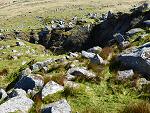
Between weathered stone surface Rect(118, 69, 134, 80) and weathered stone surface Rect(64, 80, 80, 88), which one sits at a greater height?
weathered stone surface Rect(64, 80, 80, 88)

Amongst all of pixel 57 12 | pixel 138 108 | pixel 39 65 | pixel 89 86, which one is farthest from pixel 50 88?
pixel 57 12

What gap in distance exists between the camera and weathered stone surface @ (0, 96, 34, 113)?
1329 centimetres

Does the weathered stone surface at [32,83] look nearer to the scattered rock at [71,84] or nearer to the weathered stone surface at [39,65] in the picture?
the scattered rock at [71,84]

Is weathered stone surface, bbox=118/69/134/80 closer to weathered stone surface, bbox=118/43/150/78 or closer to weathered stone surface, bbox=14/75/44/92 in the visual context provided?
weathered stone surface, bbox=118/43/150/78

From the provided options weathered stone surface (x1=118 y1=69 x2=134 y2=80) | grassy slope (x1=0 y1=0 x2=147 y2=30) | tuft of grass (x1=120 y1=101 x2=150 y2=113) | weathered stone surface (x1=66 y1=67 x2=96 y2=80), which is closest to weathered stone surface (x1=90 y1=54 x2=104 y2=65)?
weathered stone surface (x1=66 y1=67 x2=96 y2=80)

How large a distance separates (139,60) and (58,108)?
5.45 m

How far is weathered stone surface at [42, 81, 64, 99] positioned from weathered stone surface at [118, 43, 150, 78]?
358 centimetres

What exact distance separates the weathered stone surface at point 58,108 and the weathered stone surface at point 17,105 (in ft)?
2.81

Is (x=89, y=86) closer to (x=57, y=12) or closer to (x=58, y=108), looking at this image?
(x=58, y=108)

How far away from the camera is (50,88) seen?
1482 centimetres

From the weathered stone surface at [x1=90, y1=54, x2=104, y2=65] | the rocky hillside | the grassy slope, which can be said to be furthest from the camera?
the grassy slope

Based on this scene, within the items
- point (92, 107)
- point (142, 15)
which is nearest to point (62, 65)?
point (92, 107)

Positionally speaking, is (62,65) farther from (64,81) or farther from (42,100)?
(42,100)

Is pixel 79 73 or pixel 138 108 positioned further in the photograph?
pixel 79 73
